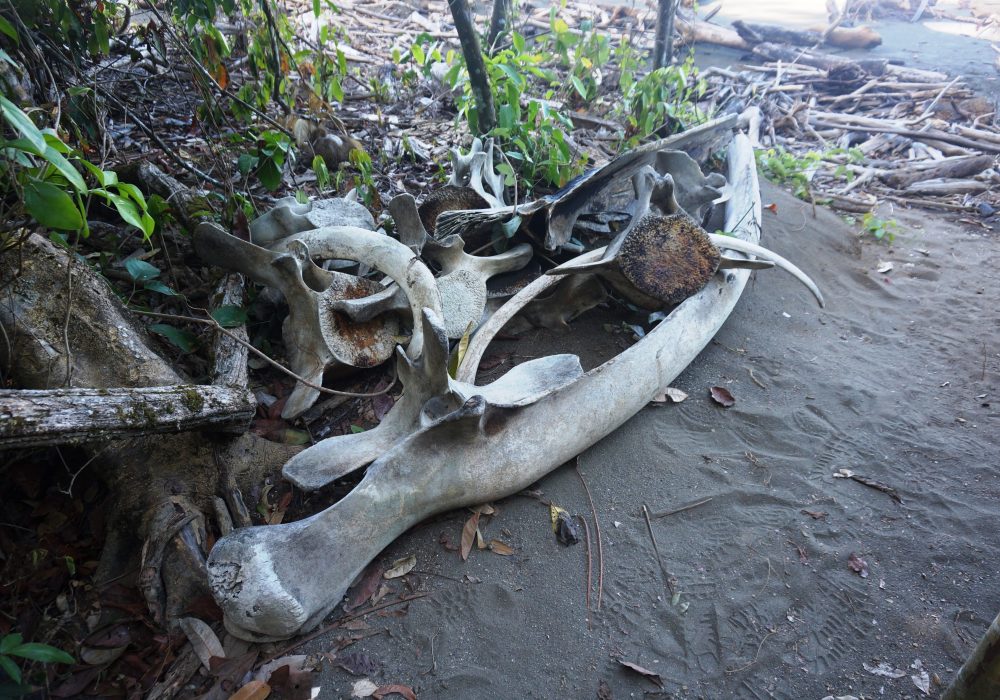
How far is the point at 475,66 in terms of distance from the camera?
156 inches

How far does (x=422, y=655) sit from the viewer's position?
184cm

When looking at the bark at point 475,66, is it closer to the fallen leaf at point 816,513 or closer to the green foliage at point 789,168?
the green foliage at point 789,168

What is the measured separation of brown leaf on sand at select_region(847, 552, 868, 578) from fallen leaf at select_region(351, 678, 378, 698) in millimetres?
1580

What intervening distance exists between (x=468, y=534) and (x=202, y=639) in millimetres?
851

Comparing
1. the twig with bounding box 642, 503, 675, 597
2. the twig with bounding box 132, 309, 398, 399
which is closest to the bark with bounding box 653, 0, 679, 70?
the twig with bounding box 132, 309, 398, 399

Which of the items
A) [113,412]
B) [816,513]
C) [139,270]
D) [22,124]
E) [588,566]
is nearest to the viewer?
[22,124]

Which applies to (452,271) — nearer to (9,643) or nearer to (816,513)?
(816,513)

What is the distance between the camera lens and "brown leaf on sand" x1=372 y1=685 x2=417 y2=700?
5.69 ft

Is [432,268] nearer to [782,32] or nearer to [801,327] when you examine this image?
[801,327]

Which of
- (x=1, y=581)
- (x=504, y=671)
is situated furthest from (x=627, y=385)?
(x=1, y=581)

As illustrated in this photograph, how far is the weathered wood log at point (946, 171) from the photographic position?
18.4ft

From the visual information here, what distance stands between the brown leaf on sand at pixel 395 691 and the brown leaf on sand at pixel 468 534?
446mm

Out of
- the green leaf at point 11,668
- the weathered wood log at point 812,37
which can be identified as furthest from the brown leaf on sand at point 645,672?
the weathered wood log at point 812,37

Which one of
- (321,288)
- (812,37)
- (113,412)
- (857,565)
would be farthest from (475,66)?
(812,37)
